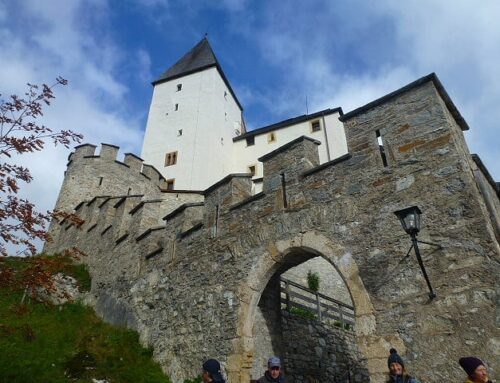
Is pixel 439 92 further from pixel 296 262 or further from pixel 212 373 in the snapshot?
A: pixel 212 373

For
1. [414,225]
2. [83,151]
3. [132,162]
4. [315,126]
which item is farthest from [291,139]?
A: [414,225]

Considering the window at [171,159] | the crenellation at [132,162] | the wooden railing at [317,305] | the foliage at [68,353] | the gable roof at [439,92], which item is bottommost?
the foliage at [68,353]

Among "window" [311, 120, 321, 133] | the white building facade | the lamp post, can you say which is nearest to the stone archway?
the lamp post

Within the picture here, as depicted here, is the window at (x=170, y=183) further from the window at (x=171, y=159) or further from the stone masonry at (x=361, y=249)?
the stone masonry at (x=361, y=249)

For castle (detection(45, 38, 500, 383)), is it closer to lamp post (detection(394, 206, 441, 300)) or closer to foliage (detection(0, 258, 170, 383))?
lamp post (detection(394, 206, 441, 300))

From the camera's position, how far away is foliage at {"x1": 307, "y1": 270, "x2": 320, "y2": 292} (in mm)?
17344

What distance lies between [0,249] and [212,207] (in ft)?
13.0

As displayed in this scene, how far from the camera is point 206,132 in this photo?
2778 cm

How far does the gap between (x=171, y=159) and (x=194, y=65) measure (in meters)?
8.85

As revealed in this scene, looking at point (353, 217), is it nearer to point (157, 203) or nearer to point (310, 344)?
point (310, 344)

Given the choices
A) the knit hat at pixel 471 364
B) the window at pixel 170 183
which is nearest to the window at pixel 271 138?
the window at pixel 170 183

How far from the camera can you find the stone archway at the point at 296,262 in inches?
188

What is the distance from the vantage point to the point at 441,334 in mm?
4363

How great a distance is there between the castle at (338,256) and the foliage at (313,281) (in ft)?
23.5
